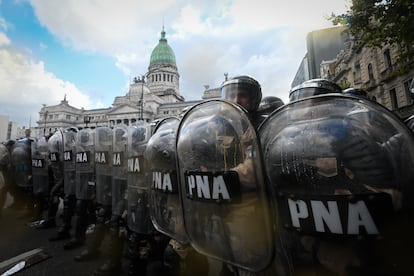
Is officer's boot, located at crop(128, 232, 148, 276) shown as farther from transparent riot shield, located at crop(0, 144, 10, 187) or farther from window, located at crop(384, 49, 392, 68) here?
window, located at crop(384, 49, 392, 68)

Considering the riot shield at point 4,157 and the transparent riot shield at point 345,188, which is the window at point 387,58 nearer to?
the transparent riot shield at point 345,188

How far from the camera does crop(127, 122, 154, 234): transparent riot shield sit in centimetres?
215

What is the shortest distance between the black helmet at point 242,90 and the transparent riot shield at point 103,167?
5.90 feet

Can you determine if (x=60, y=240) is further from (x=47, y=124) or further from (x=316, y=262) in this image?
(x=47, y=124)

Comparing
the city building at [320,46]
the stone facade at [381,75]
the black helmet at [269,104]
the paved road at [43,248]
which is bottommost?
the paved road at [43,248]

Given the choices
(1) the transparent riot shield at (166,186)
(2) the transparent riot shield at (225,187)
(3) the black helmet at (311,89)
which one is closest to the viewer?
(2) the transparent riot shield at (225,187)

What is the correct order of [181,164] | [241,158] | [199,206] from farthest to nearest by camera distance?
[181,164]
[199,206]
[241,158]

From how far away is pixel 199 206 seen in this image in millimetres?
1141

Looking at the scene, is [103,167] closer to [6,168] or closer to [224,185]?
[224,185]

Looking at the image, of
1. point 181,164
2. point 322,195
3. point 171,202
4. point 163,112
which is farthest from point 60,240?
point 163,112

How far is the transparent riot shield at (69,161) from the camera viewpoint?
3630 mm

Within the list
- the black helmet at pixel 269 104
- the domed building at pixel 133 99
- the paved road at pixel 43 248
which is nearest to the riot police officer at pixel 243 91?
the black helmet at pixel 269 104

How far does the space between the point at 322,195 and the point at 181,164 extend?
0.78m

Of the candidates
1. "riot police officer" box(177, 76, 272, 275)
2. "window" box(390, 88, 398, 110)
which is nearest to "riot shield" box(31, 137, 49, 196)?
"riot police officer" box(177, 76, 272, 275)
